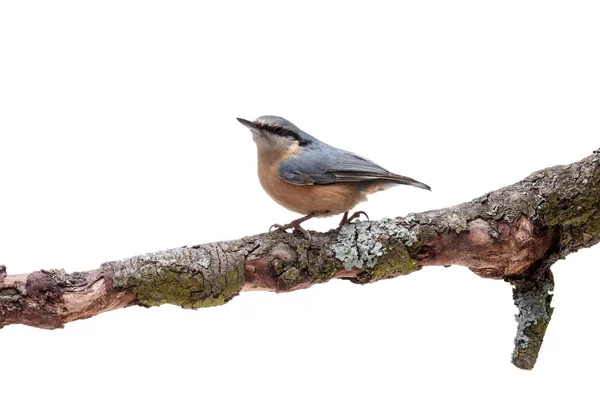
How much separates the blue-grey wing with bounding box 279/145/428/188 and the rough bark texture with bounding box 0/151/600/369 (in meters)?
0.26

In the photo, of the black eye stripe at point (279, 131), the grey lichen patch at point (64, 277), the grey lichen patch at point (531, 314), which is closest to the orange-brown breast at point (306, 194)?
the black eye stripe at point (279, 131)

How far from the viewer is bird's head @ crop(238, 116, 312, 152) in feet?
11.8

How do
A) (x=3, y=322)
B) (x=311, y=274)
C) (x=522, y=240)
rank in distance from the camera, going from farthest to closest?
(x=522, y=240)
(x=311, y=274)
(x=3, y=322)

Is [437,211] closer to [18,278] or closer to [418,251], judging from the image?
[418,251]

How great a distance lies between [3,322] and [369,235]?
179cm

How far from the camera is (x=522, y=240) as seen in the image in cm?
376

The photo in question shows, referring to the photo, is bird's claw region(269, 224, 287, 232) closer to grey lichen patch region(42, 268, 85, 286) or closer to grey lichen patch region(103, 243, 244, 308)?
grey lichen patch region(103, 243, 244, 308)

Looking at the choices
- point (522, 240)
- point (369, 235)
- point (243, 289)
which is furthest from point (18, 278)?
point (522, 240)

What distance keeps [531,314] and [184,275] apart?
2.08m

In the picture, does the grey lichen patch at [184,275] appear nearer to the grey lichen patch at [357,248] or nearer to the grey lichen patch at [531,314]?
the grey lichen patch at [357,248]

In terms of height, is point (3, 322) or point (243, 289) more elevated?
point (243, 289)

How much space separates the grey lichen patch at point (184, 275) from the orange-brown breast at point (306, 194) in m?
0.40

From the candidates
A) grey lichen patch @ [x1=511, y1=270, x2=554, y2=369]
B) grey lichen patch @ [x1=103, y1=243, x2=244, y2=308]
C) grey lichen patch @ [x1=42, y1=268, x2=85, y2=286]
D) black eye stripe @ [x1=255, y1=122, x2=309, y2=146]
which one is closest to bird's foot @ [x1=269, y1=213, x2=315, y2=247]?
grey lichen patch @ [x1=103, y1=243, x2=244, y2=308]

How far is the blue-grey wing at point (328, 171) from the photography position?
140 inches
